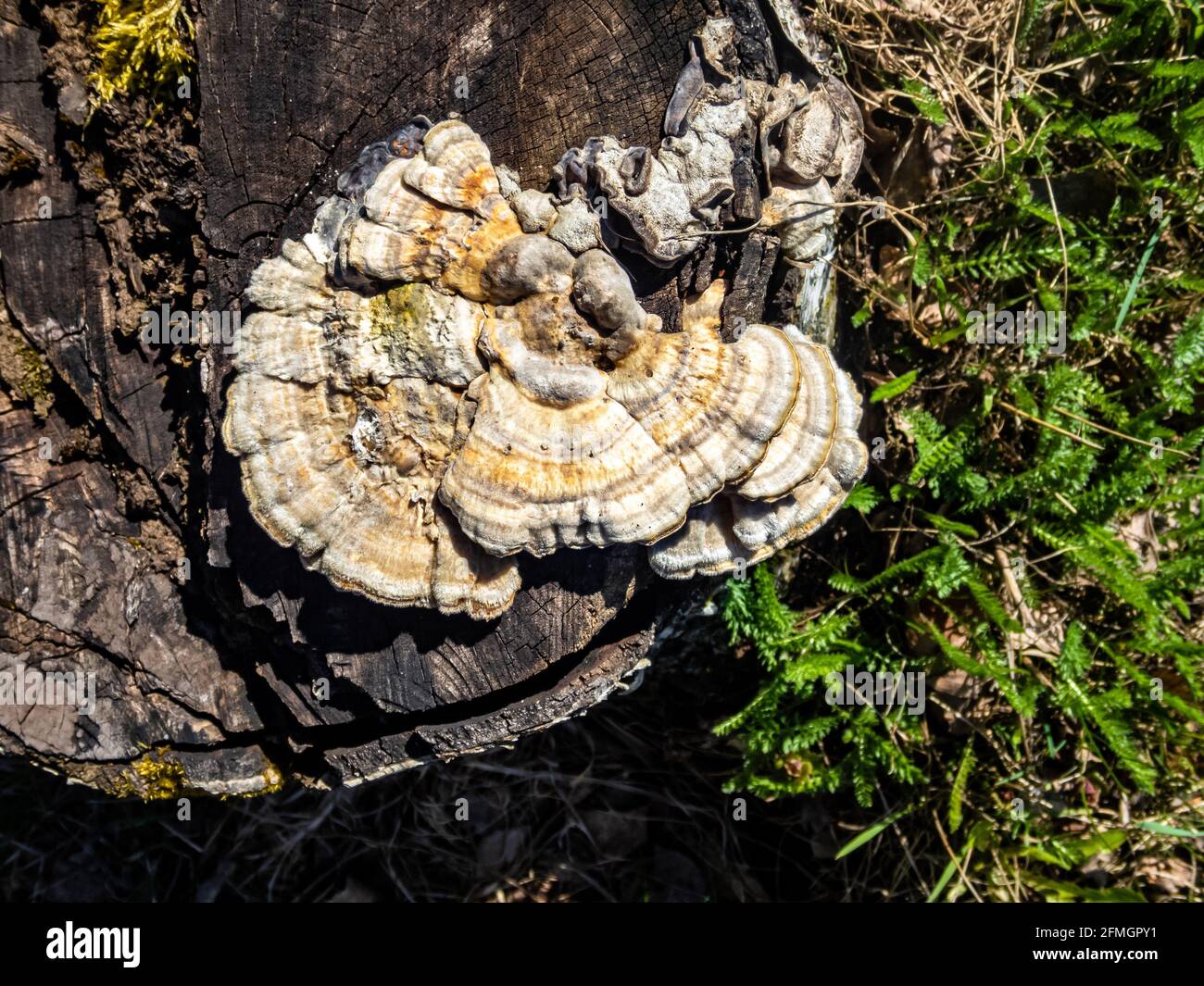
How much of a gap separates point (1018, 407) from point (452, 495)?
2935mm

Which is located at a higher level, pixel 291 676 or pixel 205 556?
pixel 205 556

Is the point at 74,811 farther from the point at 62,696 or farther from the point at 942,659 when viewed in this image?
the point at 942,659

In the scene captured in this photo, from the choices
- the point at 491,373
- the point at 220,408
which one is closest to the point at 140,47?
the point at 220,408

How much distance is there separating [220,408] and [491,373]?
42.1 inches

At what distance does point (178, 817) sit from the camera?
4602 millimetres

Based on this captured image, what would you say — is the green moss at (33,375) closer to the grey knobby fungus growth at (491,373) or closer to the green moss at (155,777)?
the grey knobby fungus growth at (491,373)

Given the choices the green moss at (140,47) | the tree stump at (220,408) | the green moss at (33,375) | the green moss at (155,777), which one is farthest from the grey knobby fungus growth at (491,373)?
the green moss at (155,777)

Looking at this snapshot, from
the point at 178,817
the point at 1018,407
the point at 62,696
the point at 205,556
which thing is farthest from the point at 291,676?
the point at 1018,407

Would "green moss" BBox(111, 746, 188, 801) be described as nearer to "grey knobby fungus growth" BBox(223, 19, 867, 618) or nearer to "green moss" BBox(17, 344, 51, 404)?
"grey knobby fungus growth" BBox(223, 19, 867, 618)

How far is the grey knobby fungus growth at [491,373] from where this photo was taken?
2572 millimetres

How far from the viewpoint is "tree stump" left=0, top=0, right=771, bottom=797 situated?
2.86 m

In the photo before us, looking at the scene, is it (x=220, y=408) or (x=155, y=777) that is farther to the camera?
(x=155, y=777)

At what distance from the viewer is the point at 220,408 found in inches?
115

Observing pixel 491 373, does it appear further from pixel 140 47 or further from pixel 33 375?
pixel 33 375
